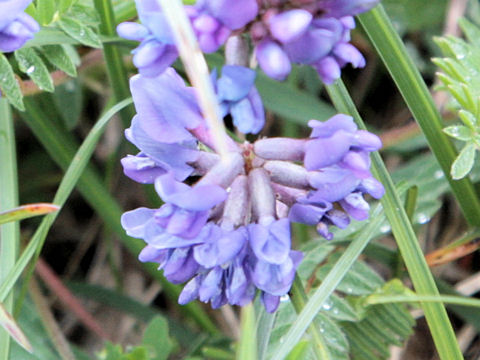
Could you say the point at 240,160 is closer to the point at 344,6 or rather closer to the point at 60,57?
the point at 344,6

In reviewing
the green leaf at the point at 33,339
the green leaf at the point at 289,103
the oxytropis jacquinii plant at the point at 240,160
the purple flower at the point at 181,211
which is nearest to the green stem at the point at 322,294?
the oxytropis jacquinii plant at the point at 240,160

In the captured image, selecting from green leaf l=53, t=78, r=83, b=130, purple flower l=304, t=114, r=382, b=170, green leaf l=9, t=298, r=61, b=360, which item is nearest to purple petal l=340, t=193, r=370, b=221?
purple flower l=304, t=114, r=382, b=170

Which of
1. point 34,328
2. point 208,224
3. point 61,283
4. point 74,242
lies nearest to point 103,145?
point 74,242

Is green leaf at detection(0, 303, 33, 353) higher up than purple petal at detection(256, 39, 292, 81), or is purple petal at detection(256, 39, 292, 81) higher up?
purple petal at detection(256, 39, 292, 81)

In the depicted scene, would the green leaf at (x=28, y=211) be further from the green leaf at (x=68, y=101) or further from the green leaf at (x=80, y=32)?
the green leaf at (x=68, y=101)

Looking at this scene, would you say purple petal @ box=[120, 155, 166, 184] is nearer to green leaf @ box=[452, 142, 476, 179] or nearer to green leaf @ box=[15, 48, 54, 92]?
green leaf @ box=[15, 48, 54, 92]
